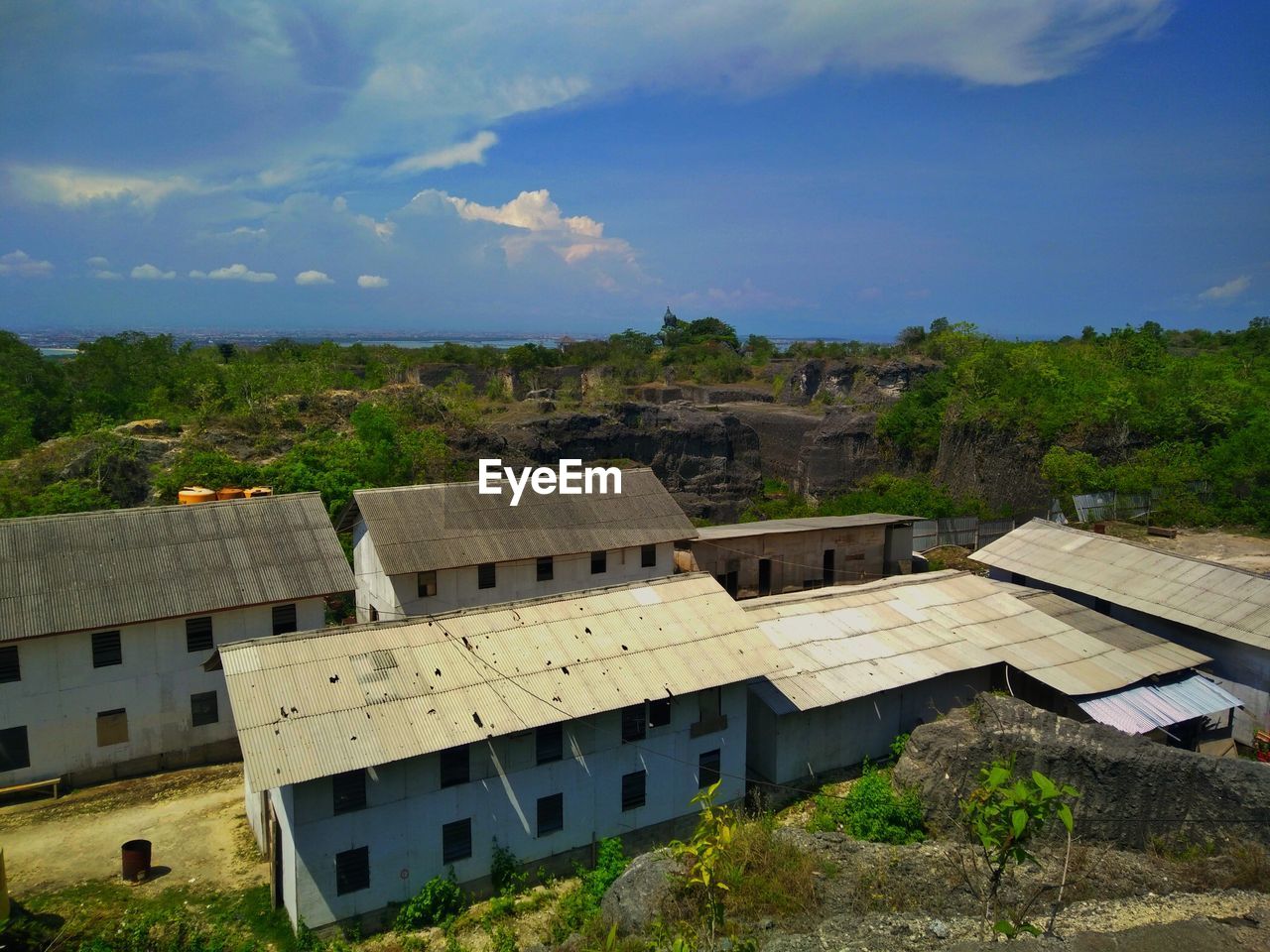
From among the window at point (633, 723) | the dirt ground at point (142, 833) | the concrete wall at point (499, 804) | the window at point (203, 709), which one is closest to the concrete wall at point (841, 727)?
the concrete wall at point (499, 804)

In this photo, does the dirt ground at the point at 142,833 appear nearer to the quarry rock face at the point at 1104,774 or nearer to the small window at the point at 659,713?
the small window at the point at 659,713

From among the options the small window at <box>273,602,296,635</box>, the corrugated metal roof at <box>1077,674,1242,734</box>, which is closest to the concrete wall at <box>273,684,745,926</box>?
the small window at <box>273,602,296,635</box>

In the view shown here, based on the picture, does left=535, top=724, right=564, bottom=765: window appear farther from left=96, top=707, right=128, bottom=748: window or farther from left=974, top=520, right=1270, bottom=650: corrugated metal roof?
left=974, top=520, right=1270, bottom=650: corrugated metal roof

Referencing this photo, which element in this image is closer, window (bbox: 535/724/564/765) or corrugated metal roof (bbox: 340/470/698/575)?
window (bbox: 535/724/564/765)

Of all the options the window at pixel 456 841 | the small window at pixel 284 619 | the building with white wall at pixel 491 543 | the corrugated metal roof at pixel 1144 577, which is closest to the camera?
the window at pixel 456 841

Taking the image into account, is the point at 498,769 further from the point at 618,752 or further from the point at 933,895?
the point at 933,895

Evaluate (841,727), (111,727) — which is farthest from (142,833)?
(841,727)
